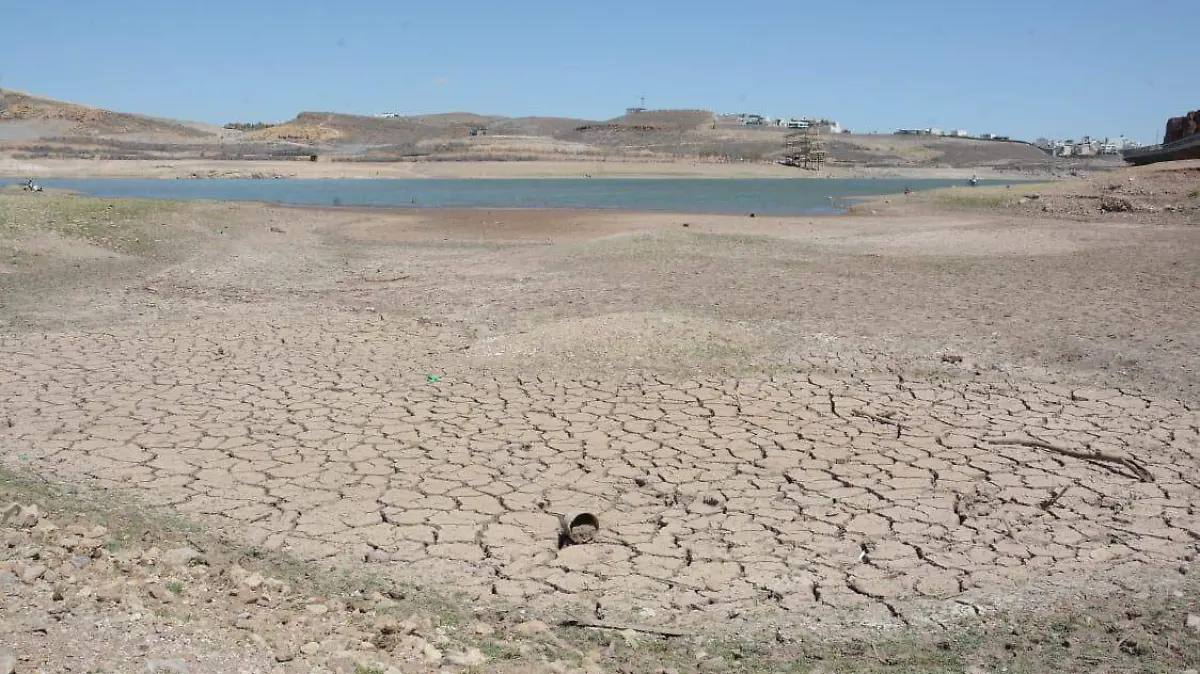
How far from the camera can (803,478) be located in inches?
219

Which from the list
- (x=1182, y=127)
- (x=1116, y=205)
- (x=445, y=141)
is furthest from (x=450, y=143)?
(x=1116, y=205)

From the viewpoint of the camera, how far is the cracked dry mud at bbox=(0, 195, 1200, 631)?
4484 mm

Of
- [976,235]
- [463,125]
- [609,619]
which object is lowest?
[609,619]

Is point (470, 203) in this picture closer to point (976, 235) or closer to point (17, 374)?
point (976, 235)

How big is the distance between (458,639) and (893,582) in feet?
6.57

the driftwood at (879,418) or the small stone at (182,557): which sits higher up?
the driftwood at (879,418)

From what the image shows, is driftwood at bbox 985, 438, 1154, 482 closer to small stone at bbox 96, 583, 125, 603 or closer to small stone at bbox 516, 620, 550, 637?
small stone at bbox 516, 620, 550, 637

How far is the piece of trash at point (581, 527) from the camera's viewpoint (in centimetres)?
473

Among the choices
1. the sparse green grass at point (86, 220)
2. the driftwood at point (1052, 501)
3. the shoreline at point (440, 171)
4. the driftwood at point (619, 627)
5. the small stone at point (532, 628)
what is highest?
the shoreline at point (440, 171)

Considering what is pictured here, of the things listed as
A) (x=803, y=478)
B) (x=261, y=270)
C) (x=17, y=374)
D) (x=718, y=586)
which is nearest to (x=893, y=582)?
(x=718, y=586)

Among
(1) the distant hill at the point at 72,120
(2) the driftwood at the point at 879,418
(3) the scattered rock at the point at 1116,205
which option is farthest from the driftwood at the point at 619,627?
(1) the distant hill at the point at 72,120

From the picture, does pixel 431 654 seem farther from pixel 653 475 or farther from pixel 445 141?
pixel 445 141

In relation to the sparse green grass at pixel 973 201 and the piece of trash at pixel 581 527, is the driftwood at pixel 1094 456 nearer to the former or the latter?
the piece of trash at pixel 581 527

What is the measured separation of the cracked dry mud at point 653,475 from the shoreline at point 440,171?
53.6 m
